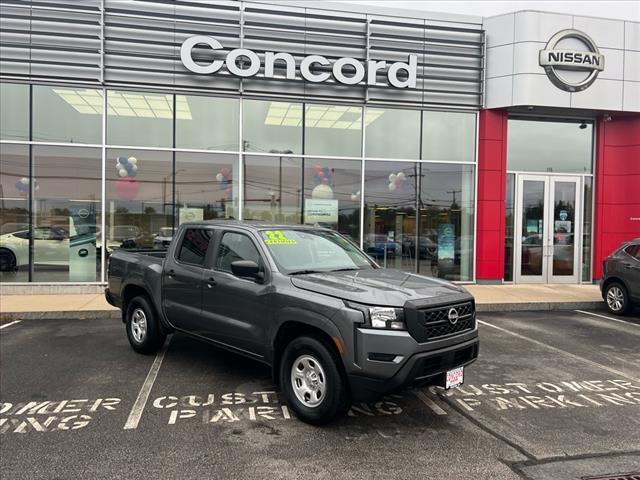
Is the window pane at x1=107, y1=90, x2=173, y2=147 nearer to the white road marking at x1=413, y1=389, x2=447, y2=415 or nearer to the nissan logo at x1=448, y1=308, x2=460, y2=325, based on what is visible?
the white road marking at x1=413, y1=389, x2=447, y2=415

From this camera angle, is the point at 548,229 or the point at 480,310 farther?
the point at 548,229

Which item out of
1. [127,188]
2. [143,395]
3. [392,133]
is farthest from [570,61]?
[143,395]

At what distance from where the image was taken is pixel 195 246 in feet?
19.7

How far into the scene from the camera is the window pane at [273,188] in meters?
13.0

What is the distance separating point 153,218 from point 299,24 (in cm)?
642

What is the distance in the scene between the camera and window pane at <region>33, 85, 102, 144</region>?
12.1 metres

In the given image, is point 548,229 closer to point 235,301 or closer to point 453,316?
point 453,316

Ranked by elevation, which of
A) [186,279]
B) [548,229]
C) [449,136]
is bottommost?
[186,279]

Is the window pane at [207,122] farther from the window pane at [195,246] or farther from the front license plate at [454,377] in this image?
the front license plate at [454,377]

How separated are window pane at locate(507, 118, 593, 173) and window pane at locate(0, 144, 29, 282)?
43.7ft

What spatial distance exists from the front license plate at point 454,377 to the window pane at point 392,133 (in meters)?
9.90

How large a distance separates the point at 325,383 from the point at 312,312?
62cm

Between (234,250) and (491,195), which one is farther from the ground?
(491,195)

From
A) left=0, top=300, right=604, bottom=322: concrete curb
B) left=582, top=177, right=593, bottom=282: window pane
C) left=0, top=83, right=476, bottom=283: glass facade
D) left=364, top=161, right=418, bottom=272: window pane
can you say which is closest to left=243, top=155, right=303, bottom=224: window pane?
left=0, top=83, right=476, bottom=283: glass facade
